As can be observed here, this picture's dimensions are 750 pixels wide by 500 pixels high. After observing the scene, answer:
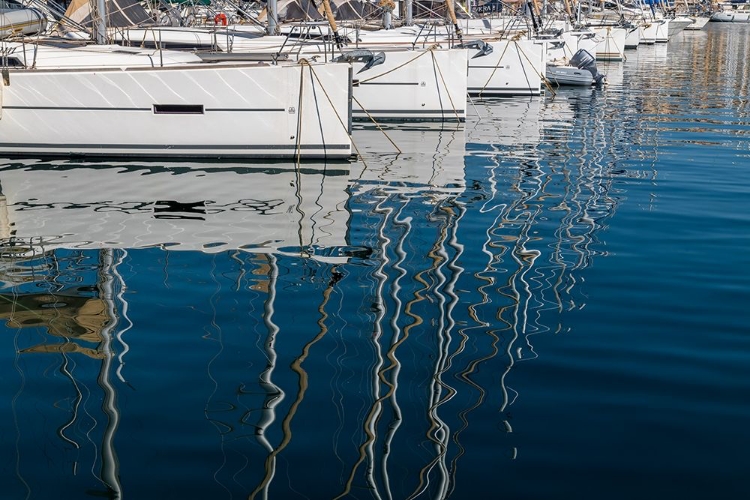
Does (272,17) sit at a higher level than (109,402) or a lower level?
higher

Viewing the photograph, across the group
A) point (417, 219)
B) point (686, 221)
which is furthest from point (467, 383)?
point (686, 221)

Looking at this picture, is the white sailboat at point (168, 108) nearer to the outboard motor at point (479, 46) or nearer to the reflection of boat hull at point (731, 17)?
the outboard motor at point (479, 46)

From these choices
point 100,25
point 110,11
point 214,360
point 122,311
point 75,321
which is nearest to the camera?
point 214,360

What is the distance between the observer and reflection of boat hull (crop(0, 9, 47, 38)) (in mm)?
17328

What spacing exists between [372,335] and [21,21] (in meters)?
12.9

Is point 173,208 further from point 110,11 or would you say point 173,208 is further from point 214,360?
point 110,11

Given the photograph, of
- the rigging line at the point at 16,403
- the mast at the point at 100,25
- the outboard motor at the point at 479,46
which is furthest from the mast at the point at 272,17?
the rigging line at the point at 16,403

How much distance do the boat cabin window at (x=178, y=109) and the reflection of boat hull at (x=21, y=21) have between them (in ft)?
11.1

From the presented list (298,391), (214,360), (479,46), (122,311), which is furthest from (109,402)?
(479,46)

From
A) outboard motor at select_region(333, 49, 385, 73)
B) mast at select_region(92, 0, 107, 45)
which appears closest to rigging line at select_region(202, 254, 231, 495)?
outboard motor at select_region(333, 49, 385, 73)

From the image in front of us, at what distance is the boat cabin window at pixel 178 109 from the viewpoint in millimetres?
15203

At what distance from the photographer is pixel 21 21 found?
17859 millimetres

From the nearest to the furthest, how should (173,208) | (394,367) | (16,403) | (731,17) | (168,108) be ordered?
1. (16,403)
2. (394,367)
3. (173,208)
4. (168,108)
5. (731,17)

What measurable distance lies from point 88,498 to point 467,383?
8.30 feet
